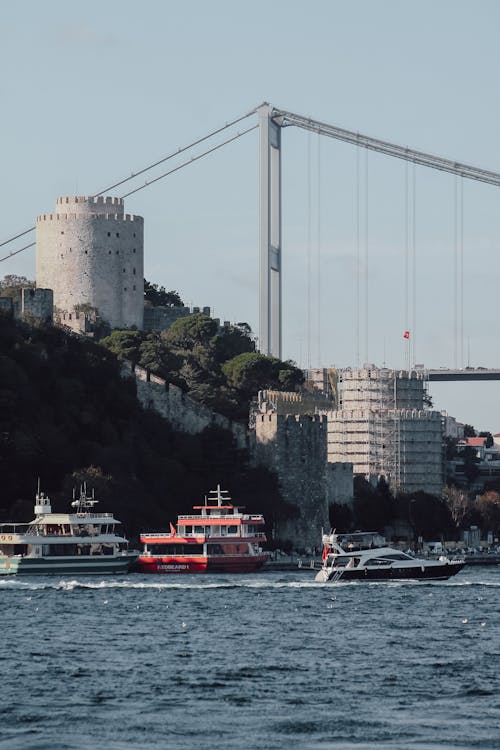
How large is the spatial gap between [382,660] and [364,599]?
62.2 ft

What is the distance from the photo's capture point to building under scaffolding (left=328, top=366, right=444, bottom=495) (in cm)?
12619

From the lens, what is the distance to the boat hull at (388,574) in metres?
73.0

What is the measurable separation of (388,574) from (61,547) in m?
12.8

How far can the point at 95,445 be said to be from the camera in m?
92.9

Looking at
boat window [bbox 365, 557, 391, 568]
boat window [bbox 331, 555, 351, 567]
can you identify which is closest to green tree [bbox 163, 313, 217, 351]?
boat window [bbox 331, 555, 351, 567]

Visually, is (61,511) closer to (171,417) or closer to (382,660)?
(171,417)

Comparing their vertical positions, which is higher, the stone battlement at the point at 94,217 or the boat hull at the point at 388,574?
the stone battlement at the point at 94,217

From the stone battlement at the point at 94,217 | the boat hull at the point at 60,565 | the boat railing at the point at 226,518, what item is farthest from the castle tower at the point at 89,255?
the boat hull at the point at 60,565

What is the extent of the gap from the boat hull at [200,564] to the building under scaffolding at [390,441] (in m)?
39.8

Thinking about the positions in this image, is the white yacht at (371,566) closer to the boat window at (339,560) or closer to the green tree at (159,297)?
the boat window at (339,560)

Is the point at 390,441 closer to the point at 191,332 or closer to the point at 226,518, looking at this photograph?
the point at 191,332

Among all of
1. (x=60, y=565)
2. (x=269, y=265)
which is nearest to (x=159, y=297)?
(x=269, y=265)

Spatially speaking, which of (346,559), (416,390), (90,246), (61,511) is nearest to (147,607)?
(346,559)

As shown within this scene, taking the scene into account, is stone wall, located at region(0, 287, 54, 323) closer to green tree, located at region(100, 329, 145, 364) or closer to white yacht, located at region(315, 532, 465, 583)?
green tree, located at region(100, 329, 145, 364)
